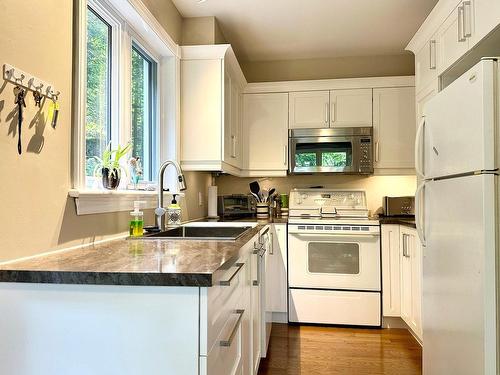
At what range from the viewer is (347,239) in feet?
9.79

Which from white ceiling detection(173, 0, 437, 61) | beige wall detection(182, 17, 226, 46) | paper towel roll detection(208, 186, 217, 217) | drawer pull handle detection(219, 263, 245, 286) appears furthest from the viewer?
paper towel roll detection(208, 186, 217, 217)

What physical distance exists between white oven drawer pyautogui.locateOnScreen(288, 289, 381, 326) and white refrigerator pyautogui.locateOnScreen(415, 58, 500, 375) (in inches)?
41.8

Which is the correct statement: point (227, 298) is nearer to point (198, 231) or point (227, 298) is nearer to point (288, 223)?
point (198, 231)

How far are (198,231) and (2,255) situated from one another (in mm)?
1285

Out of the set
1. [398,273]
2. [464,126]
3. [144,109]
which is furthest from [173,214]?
[398,273]

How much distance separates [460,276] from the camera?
1.50 meters

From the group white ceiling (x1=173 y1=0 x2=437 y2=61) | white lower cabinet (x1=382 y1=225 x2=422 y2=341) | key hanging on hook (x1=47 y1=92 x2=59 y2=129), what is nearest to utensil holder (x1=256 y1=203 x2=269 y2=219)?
white lower cabinet (x1=382 y1=225 x2=422 y2=341)

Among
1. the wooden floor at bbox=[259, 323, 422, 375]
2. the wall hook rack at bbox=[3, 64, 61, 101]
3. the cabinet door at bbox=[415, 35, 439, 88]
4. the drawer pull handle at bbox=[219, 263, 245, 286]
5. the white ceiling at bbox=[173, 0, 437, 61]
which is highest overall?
the white ceiling at bbox=[173, 0, 437, 61]

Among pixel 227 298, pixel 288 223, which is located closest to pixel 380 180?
pixel 288 223

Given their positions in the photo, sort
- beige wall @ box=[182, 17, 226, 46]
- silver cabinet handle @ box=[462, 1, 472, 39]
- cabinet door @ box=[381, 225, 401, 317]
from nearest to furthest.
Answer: silver cabinet handle @ box=[462, 1, 472, 39] → beige wall @ box=[182, 17, 226, 46] → cabinet door @ box=[381, 225, 401, 317]

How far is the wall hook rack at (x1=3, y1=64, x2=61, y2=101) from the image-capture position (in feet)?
3.55

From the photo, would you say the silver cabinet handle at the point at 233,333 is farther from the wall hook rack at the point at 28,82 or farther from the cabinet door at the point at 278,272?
the cabinet door at the point at 278,272

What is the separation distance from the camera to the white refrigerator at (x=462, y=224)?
1313 mm

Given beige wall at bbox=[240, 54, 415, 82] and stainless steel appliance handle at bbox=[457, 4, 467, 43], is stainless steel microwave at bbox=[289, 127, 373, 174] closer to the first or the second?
beige wall at bbox=[240, 54, 415, 82]
